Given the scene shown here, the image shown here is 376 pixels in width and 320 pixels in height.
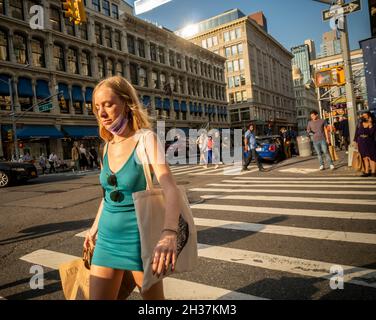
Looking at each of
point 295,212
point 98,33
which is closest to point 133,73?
point 98,33

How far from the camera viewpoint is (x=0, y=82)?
25828 millimetres

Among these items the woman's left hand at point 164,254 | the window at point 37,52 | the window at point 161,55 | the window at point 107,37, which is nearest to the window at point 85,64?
the window at point 107,37

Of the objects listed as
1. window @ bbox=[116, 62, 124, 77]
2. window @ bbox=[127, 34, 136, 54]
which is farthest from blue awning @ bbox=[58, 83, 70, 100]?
window @ bbox=[127, 34, 136, 54]

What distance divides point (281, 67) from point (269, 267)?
92634 mm

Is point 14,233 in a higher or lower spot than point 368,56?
lower

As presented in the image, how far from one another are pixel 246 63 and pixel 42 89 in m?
48.2

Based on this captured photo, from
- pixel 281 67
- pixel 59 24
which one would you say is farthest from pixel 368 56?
pixel 281 67

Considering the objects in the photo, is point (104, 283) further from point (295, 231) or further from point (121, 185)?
point (295, 231)

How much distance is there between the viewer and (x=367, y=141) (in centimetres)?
820

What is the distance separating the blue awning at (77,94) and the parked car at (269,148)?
23718mm

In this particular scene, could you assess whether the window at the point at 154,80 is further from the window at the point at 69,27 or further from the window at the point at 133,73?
the window at the point at 69,27

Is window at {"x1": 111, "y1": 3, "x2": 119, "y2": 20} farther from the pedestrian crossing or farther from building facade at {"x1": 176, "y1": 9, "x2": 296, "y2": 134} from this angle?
the pedestrian crossing
